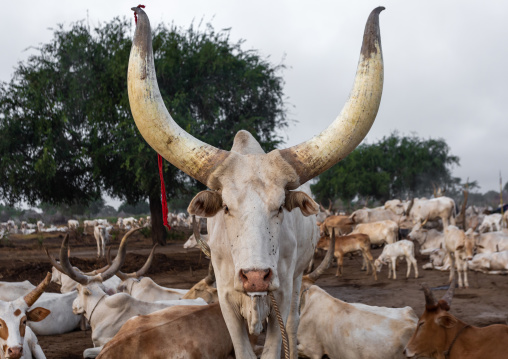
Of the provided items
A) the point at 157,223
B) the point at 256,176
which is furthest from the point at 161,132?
the point at 157,223

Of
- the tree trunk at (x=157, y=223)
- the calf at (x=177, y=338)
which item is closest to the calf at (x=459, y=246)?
the calf at (x=177, y=338)

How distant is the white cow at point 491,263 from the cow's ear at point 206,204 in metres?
10.6

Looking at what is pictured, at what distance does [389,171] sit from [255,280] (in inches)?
1849

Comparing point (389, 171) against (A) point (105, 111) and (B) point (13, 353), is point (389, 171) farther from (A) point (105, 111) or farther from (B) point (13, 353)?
(B) point (13, 353)

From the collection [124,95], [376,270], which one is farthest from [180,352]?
[124,95]

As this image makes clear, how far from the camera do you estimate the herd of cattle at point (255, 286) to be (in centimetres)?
331

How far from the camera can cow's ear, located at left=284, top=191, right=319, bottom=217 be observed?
11.2 feet

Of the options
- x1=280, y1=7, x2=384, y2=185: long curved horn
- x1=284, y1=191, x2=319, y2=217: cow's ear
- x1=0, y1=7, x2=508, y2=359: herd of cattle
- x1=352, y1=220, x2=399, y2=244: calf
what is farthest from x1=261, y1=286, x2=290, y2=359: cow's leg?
x1=352, y1=220, x2=399, y2=244: calf

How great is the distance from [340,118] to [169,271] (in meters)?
11.8

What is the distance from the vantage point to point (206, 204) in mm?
3432

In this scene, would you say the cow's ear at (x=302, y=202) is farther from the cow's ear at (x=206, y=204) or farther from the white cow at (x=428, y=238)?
the white cow at (x=428, y=238)

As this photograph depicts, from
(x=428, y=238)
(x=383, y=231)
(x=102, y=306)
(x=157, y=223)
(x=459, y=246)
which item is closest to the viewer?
(x=102, y=306)

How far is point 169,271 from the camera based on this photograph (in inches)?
572

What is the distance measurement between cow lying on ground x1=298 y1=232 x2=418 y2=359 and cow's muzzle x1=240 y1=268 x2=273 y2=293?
3.13 metres
